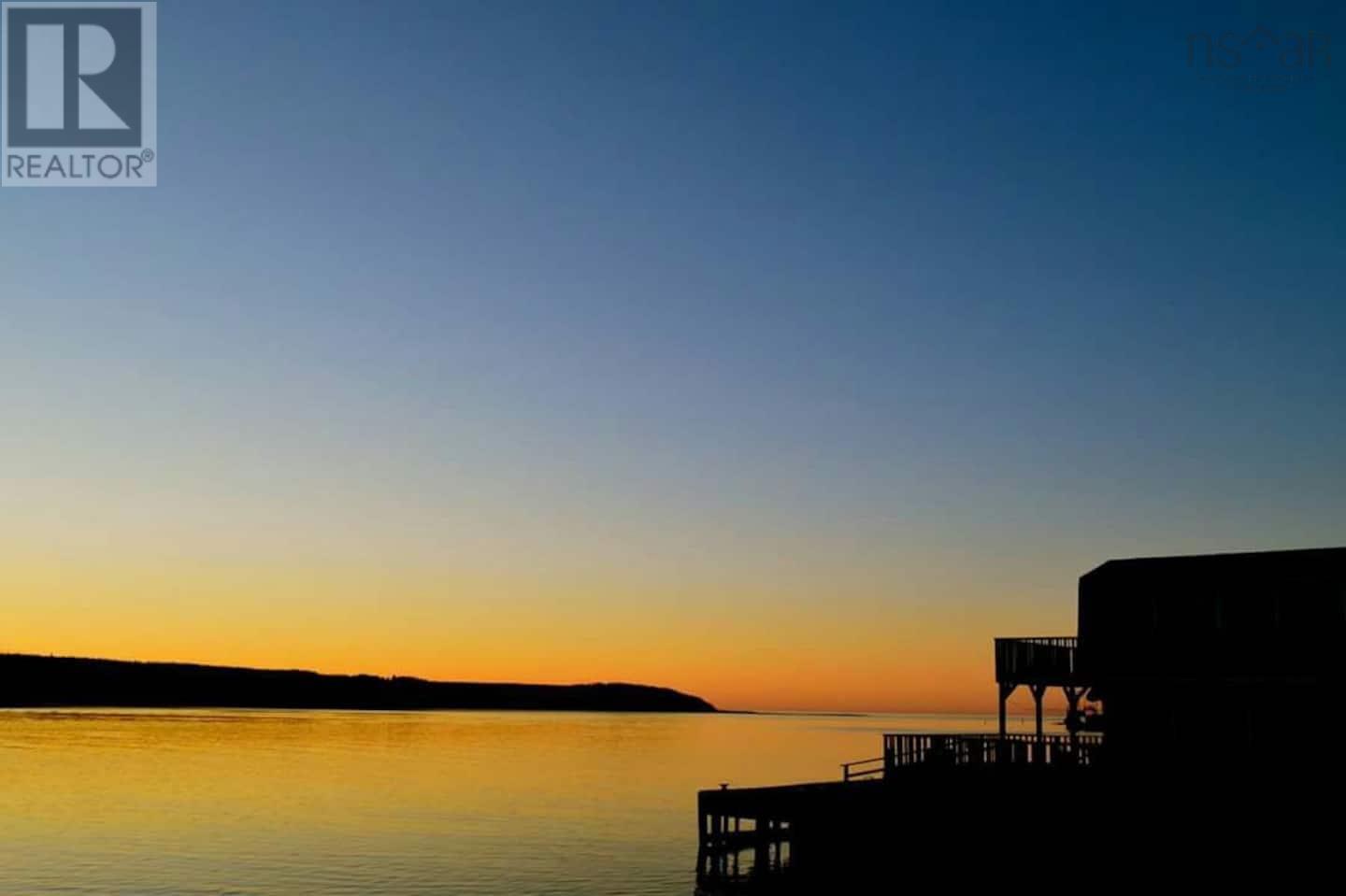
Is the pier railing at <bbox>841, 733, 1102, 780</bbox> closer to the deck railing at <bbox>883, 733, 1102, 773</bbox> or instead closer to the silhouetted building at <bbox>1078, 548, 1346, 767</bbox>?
the deck railing at <bbox>883, 733, 1102, 773</bbox>

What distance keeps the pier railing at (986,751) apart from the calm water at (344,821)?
1194cm

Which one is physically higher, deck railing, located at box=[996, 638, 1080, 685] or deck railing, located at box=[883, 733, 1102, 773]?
deck railing, located at box=[996, 638, 1080, 685]

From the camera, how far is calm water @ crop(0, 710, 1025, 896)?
5106 centimetres

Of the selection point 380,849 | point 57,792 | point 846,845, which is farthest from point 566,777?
point 846,845

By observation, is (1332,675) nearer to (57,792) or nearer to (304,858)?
(304,858)

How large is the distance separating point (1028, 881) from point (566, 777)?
76608mm

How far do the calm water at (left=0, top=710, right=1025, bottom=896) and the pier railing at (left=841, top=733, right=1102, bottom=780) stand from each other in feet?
39.2

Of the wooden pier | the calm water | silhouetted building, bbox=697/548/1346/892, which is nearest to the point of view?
silhouetted building, bbox=697/548/1346/892

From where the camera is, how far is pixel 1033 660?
42594 millimetres

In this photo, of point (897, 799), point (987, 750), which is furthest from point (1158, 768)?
point (897, 799)

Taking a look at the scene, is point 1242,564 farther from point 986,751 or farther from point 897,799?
point 897,799

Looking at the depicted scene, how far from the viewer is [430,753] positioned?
470 ft

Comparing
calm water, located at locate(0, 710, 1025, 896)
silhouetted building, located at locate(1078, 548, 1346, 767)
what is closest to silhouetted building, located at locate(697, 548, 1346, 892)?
silhouetted building, located at locate(1078, 548, 1346, 767)

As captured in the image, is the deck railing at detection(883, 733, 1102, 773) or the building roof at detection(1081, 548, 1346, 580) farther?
the deck railing at detection(883, 733, 1102, 773)
